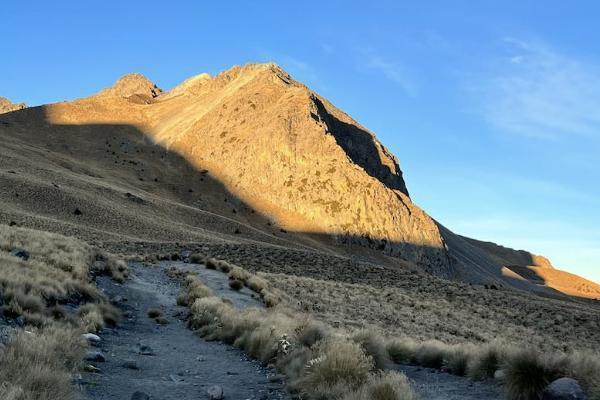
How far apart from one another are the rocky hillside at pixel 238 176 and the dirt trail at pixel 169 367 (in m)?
43.9

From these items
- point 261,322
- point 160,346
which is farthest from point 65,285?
point 261,322

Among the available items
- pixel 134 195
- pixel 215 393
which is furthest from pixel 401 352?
pixel 134 195

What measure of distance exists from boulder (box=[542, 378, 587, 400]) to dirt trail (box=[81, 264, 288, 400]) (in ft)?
14.0

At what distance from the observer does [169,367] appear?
431 inches

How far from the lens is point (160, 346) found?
1328cm

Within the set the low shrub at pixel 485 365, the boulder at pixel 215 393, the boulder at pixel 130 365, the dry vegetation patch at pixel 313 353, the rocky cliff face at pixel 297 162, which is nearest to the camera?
the dry vegetation patch at pixel 313 353

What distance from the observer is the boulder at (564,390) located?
7.36 m

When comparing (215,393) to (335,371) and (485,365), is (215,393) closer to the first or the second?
(335,371)

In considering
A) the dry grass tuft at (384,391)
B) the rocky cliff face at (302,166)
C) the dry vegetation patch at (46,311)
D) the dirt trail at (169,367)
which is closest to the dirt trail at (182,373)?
the dirt trail at (169,367)

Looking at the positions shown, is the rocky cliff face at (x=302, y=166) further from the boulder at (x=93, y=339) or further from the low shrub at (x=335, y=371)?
the low shrub at (x=335, y=371)

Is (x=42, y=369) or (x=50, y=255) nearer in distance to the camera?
(x=42, y=369)

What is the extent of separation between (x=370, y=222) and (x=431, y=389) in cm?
8522

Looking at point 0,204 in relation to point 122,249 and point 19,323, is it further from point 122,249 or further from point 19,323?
point 19,323

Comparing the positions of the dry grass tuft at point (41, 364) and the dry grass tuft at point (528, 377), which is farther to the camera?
the dry grass tuft at point (528, 377)
